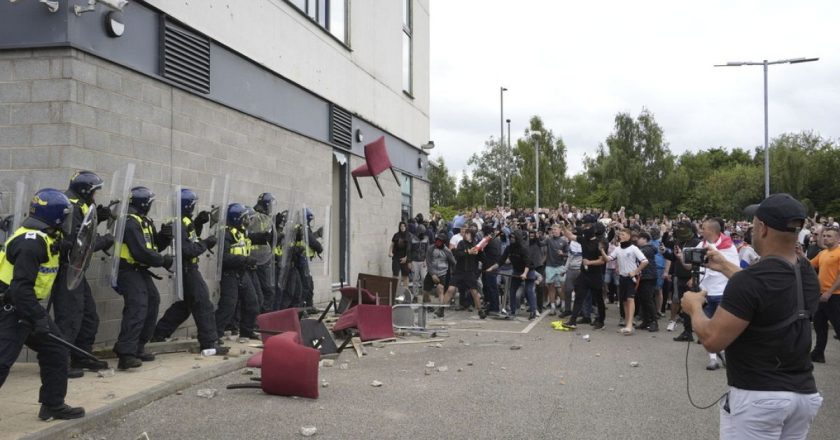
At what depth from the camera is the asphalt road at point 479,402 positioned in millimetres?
5520

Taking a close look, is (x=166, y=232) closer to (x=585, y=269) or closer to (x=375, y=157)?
(x=375, y=157)

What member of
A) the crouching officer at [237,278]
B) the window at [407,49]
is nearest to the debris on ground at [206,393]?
the crouching officer at [237,278]

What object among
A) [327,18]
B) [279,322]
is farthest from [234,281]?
[327,18]

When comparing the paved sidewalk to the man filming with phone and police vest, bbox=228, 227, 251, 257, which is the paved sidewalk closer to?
police vest, bbox=228, 227, 251, 257

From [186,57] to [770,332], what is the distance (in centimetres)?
903

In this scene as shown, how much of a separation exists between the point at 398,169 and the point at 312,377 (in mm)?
14704

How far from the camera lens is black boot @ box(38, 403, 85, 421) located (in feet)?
17.1

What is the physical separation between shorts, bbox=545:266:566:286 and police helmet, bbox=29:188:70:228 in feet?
34.4

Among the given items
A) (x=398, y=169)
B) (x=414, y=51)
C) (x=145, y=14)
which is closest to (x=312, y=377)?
(x=145, y=14)

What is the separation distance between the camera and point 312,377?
21.1 feet

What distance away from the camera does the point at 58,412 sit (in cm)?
523

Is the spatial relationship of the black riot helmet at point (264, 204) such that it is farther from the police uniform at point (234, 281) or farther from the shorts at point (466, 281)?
the shorts at point (466, 281)

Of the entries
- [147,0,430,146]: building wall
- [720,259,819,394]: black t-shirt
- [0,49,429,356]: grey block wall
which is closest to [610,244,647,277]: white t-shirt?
[0,49,429,356]: grey block wall

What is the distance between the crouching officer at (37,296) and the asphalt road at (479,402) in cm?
44
